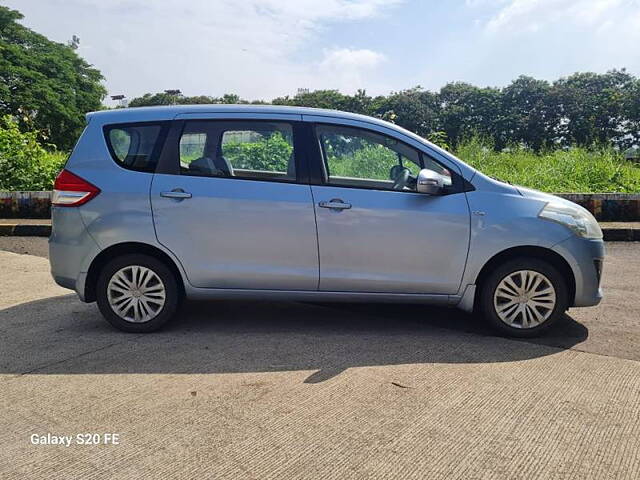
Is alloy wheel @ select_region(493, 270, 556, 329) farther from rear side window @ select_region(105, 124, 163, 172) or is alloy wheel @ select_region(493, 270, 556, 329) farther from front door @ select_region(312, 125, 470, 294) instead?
rear side window @ select_region(105, 124, 163, 172)

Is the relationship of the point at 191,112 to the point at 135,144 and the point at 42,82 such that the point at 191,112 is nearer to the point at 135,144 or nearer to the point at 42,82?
the point at 135,144

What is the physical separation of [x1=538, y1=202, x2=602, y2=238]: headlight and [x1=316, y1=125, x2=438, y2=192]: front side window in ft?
3.51

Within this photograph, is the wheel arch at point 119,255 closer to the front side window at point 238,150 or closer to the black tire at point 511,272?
the front side window at point 238,150

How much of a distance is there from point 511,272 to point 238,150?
240 cm

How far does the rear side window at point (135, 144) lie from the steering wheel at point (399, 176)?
6.33 feet

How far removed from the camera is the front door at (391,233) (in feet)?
14.3

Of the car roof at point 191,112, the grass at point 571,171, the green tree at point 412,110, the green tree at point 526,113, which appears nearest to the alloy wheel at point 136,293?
the car roof at point 191,112

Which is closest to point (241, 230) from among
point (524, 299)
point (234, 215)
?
point (234, 215)

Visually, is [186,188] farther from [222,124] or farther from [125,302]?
[125,302]

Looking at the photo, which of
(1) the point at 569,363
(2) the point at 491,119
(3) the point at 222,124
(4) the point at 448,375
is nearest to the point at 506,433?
(4) the point at 448,375

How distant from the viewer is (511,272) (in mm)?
4395

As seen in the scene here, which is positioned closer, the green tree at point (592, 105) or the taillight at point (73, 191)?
the taillight at point (73, 191)

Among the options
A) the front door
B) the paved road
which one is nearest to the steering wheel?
the front door

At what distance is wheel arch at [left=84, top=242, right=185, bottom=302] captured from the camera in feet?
14.8
